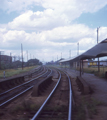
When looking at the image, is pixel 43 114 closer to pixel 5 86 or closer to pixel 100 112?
pixel 100 112

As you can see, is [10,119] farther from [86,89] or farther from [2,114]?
[86,89]

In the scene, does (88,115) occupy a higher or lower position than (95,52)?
lower

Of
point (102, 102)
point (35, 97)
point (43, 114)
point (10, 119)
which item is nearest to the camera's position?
point (10, 119)

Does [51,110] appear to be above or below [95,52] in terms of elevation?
below

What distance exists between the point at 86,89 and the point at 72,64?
56601 mm

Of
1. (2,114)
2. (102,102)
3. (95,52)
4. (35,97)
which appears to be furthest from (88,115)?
(95,52)

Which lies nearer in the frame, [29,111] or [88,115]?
[88,115]

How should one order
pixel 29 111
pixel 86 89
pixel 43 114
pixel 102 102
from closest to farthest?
pixel 43 114 < pixel 29 111 < pixel 102 102 < pixel 86 89

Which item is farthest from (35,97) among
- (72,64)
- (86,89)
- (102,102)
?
(72,64)

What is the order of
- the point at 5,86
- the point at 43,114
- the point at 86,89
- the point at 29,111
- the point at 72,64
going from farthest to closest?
1. the point at 72,64
2. the point at 5,86
3. the point at 86,89
4. the point at 29,111
5. the point at 43,114

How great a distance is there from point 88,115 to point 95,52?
33.0 feet

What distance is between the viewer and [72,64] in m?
69.0

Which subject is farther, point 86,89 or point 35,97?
point 86,89

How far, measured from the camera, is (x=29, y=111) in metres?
8.26
